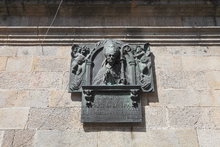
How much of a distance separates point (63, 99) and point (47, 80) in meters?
0.48

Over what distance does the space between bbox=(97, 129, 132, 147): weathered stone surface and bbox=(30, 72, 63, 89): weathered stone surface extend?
1.18 meters

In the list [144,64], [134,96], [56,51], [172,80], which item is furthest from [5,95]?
[172,80]

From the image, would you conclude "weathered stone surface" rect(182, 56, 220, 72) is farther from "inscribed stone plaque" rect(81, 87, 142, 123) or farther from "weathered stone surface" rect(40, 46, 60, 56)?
"weathered stone surface" rect(40, 46, 60, 56)

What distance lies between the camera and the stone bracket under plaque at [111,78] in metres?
5.07

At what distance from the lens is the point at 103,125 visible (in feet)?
16.4

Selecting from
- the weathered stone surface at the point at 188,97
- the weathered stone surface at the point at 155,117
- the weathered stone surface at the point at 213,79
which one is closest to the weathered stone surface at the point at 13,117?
the weathered stone surface at the point at 155,117

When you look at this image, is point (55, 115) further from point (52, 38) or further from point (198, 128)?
point (198, 128)

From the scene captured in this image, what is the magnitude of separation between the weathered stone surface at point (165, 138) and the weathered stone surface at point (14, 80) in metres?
2.03

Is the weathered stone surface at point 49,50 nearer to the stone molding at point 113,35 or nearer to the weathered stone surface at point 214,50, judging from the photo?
the stone molding at point 113,35

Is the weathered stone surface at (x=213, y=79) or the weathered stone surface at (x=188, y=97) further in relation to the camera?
the weathered stone surface at (x=213, y=79)

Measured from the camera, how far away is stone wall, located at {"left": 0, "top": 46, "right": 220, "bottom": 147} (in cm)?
494

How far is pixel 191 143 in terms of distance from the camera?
4.88 metres

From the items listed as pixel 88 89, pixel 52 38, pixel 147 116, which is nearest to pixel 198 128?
pixel 147 116

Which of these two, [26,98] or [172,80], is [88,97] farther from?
[172,80]
